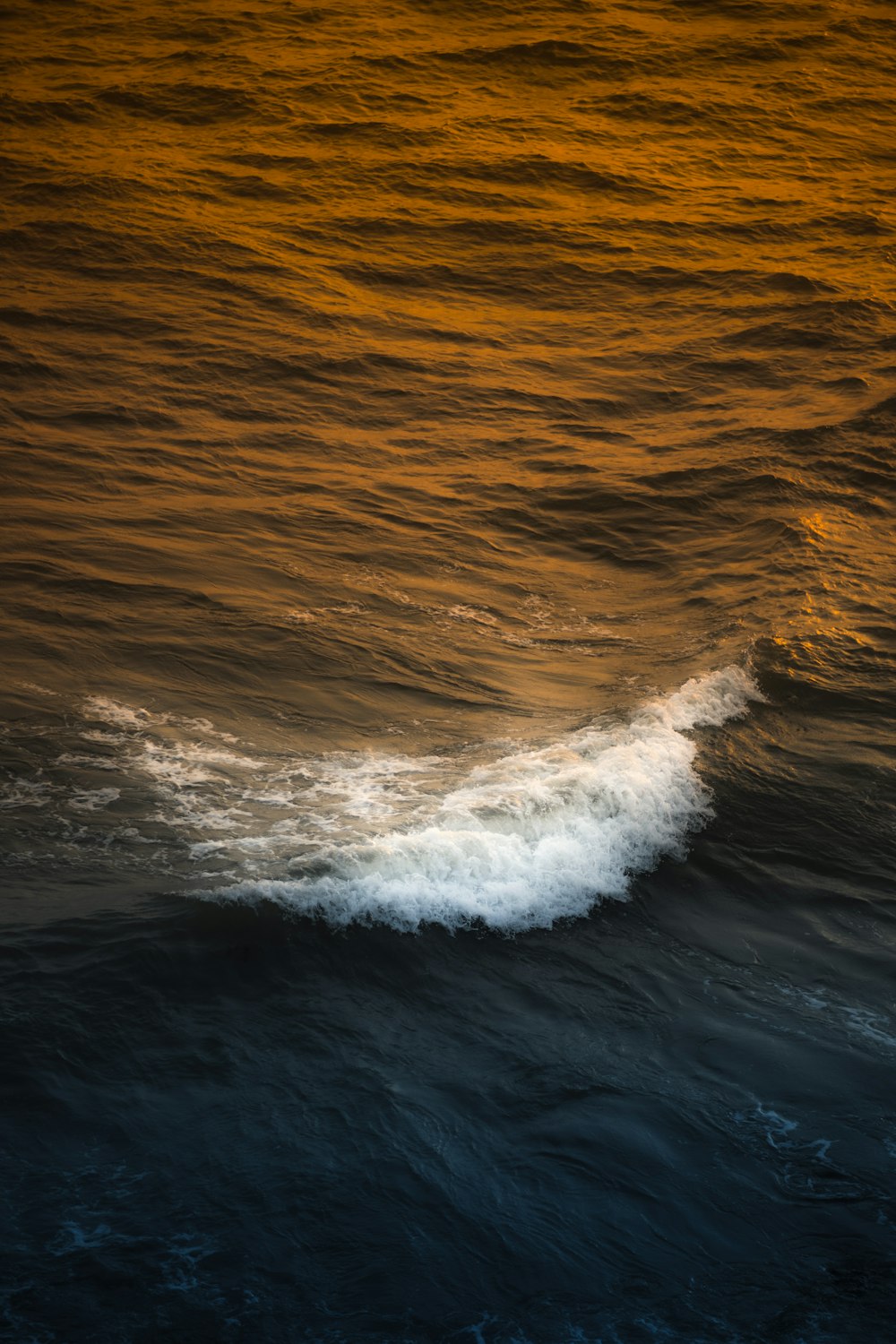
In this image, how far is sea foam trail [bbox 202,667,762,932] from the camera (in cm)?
688

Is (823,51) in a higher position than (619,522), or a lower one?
higher

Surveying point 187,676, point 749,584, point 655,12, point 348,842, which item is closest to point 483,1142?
point 348,842

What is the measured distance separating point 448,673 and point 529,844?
3.07 meters

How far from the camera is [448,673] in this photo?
33.9 ft

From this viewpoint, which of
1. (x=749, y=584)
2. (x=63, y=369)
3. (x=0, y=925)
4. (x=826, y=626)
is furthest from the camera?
(x=63, y=369)

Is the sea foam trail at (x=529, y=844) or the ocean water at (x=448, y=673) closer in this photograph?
the ocean water at (x=448, y=673)

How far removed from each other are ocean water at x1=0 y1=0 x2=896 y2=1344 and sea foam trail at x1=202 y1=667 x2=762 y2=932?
33 millimetres

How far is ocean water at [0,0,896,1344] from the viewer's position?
16.5ft

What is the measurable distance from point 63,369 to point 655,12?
14.5 meters

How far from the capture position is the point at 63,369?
49.4 ft

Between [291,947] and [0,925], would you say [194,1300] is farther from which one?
[0,925]

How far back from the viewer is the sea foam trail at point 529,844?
6875mm

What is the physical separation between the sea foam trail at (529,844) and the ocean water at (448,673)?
3 cm

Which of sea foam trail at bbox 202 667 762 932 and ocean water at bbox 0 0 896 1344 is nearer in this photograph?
ocean water at bbox 0 0 896 1344
